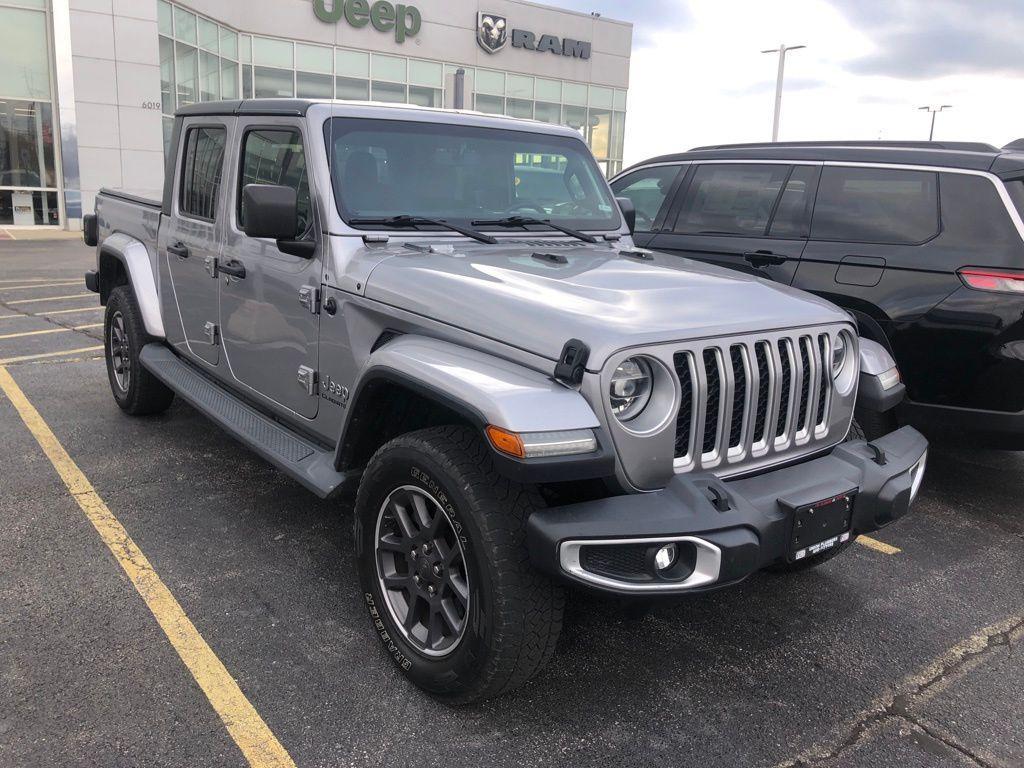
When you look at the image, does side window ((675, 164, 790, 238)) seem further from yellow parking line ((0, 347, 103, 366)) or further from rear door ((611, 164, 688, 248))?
yellow parking line ((0, 347, 103, 366))

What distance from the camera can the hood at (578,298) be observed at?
8.54 feet

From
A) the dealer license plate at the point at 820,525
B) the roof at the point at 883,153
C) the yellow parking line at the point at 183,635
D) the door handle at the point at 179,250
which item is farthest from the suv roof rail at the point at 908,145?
the yellow parking line at the point at 183,635

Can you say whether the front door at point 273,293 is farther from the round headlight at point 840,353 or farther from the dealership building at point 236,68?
the dealership building at point 236,68

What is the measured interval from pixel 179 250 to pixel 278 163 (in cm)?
120

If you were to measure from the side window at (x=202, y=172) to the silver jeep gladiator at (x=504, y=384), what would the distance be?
0.11ft

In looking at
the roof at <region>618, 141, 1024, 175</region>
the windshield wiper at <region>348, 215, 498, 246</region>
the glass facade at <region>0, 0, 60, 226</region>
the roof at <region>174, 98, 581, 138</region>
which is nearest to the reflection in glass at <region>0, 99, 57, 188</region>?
the glass facade at <region>0, 0, 60, 226</region>

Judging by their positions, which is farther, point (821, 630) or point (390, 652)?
point (821, 630)

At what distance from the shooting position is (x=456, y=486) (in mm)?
2510

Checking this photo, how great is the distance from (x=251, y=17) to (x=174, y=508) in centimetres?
2390

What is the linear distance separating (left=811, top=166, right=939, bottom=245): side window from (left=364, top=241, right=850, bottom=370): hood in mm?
1986

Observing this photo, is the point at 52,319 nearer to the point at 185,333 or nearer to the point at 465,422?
the point at 185,333

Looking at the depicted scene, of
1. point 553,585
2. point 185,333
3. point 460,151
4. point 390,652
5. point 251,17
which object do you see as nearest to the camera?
point 553,585

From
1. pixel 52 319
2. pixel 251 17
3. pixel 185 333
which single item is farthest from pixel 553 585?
pixel 251 17

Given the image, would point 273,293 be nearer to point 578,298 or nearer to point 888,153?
point 578,298
